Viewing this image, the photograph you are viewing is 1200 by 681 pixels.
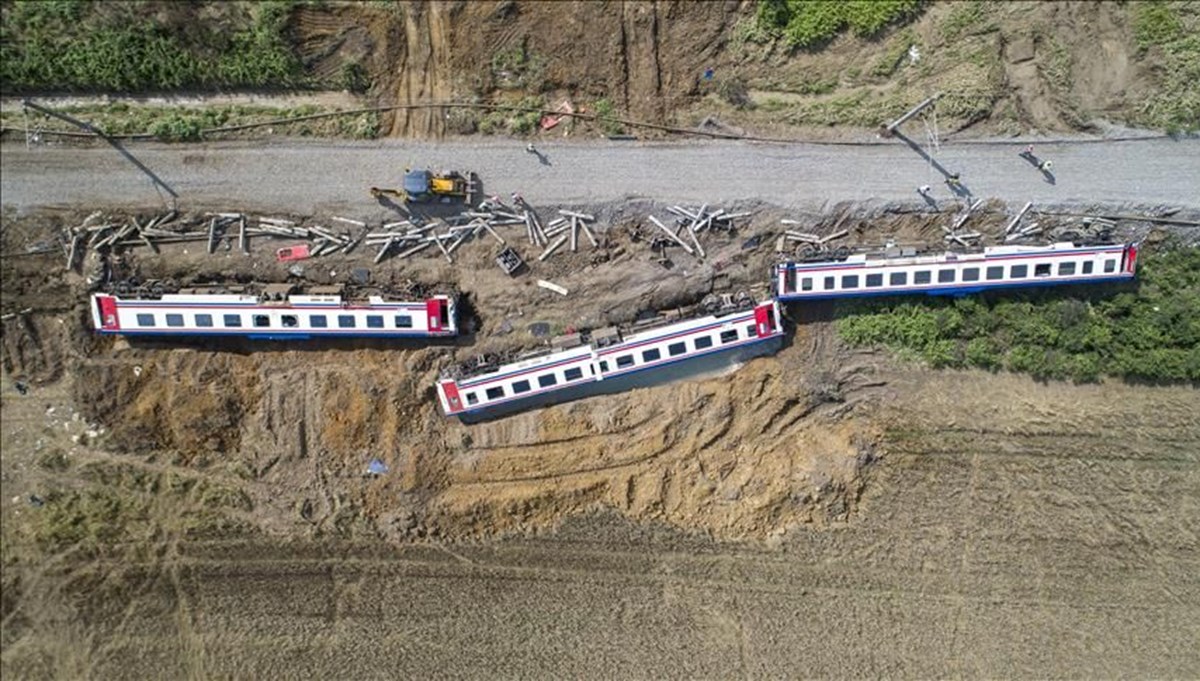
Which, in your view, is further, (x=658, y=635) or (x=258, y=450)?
(x=258, y=450)

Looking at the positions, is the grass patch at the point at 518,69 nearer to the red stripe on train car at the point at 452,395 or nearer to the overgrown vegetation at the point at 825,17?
the overgrown vegetation at the point at 825,17

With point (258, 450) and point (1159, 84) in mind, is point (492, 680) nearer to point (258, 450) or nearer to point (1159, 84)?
point (258, 450)

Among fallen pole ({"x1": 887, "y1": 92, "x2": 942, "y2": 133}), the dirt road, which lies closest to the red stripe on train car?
the dirt road

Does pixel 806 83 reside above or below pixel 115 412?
above

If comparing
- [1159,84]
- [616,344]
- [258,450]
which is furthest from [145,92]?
[1159,84]

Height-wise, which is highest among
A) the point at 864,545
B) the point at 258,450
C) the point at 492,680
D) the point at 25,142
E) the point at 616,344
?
the point at 25,142

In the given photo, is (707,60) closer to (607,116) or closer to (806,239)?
(607,116)
